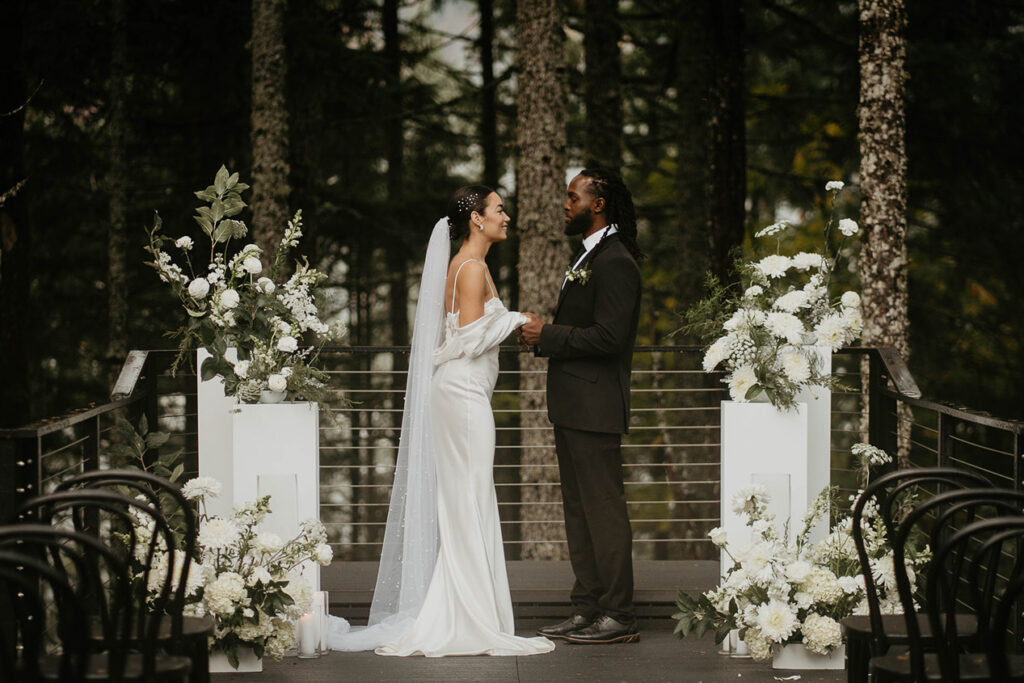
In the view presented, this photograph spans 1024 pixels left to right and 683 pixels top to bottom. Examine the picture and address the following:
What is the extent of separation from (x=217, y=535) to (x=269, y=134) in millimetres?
5564

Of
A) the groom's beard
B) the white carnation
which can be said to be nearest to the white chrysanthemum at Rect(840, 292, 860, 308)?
the white carnation

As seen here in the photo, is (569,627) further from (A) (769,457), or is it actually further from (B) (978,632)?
(B) (978,632)

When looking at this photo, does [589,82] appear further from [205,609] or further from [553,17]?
[205,609]

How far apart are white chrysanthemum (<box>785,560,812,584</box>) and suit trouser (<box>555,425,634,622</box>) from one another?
0.80 metres

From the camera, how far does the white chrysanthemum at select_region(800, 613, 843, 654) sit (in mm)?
4656

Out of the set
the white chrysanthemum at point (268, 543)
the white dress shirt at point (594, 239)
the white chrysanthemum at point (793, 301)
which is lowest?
the white chrysanthemum at point (268, 543)

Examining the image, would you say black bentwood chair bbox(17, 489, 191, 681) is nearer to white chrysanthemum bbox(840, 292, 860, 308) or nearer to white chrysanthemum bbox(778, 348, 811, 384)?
white chrysanthemum bbox(778, 348, 811, 384)

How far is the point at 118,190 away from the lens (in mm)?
11812

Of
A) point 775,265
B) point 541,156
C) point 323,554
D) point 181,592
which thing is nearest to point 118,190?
point 541,156

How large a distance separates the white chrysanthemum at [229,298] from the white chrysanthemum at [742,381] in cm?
231

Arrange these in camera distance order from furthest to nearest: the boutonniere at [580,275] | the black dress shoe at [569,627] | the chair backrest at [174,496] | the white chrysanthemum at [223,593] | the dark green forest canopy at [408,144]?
the dark green forest canopy at [408,144] < the black dress shoe at [569,627] < the boutonniere at [580,275] < the white chrysanthemum at [223,593] < the chair backrest at [174,496]

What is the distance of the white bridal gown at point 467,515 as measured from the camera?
509 centimetres

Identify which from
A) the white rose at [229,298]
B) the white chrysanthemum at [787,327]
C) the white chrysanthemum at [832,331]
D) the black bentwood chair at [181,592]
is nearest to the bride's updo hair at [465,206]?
the white rose at [229,298]

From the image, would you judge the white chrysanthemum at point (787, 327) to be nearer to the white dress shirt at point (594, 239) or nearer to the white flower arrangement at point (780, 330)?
the white flower arrangement at point (780, 330)
